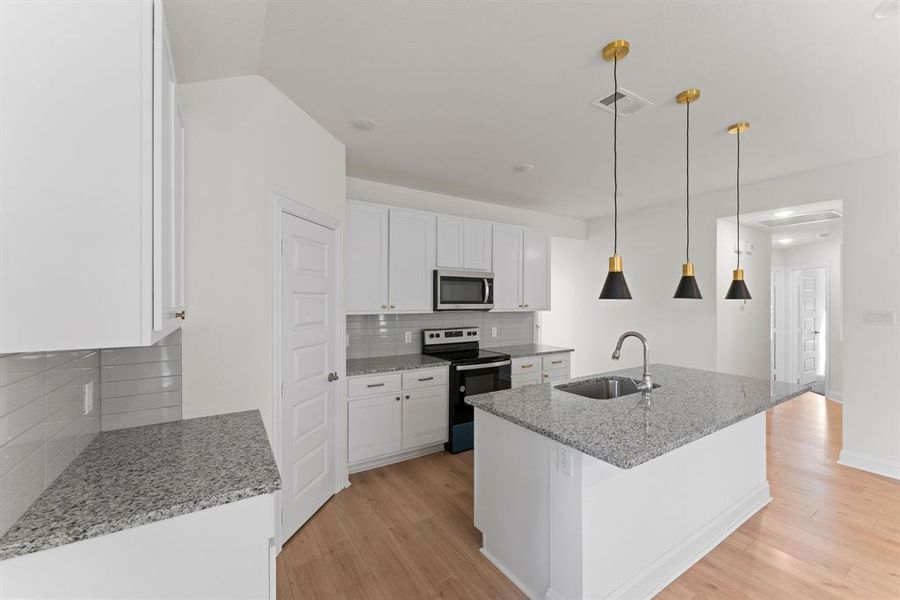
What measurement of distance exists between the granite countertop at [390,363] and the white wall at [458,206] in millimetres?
1594

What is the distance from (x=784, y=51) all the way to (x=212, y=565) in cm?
318

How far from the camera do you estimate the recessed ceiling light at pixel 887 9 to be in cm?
156

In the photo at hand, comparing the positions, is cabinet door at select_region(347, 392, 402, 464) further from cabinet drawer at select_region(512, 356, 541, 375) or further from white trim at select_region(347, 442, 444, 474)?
cabinet drawer at select_region(512, 356, 541, 375)

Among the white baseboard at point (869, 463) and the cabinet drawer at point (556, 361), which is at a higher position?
the cabinet drawer at point (556, 361)

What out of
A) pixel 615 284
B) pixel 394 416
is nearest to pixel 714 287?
pixel 615 284

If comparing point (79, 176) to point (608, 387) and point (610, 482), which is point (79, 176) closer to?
point (610, 482)

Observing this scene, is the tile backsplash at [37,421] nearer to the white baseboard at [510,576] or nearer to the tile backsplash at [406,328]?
the white baseboard at [510,576]

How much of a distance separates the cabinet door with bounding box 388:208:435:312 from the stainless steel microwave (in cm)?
9

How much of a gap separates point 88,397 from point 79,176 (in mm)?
998

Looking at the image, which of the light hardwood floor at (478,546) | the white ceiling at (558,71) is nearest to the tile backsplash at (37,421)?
the light hardwood floor at (478,546)

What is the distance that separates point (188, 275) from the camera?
1870 millimetres

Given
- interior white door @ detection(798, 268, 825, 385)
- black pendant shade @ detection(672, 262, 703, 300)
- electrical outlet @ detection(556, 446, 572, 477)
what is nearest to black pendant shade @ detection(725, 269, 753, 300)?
black pendant shade @ detection(672, 262, 703, 300)

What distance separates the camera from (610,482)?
1708mm

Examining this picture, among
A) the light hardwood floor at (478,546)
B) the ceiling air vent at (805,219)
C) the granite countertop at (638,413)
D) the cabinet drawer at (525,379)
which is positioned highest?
the ceiling air vent at (805,219)
